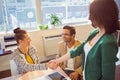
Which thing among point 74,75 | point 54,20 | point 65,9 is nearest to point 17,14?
point 54,20

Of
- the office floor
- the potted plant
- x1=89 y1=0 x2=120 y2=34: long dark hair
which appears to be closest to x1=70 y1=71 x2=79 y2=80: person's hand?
x1=89 y1=0 x2=120 y2=34: long dark hair

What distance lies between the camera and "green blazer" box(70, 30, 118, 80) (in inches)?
38.3

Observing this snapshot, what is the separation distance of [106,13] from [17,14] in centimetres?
289

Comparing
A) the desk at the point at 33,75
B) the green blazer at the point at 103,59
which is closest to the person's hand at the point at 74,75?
the desk at the point at 33,75

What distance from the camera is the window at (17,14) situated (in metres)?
3.43

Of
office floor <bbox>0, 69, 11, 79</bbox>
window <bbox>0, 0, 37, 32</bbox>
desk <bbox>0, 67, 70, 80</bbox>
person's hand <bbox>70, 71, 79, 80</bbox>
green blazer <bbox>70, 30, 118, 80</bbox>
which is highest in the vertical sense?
window <bbox>0, 0, 37, 32</bbox>

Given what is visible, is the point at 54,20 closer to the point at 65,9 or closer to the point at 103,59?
the point at 65,9

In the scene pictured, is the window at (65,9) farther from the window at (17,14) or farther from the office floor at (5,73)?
the office floor at (5,73)

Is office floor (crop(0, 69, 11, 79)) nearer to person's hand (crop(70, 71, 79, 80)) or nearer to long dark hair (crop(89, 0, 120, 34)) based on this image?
person's hand (crop(70, 71, 79, 80))

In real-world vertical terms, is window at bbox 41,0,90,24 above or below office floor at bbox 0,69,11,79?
above

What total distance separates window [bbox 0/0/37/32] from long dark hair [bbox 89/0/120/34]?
2746mm

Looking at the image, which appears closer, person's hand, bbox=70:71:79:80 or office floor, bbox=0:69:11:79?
person's hand, bbox=70:71:79:80

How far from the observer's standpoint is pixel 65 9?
13.5 feet

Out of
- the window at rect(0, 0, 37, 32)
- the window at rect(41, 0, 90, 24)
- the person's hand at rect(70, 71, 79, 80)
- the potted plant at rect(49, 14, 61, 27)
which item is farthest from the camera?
the window at rect(41, 0, 90, 24)
